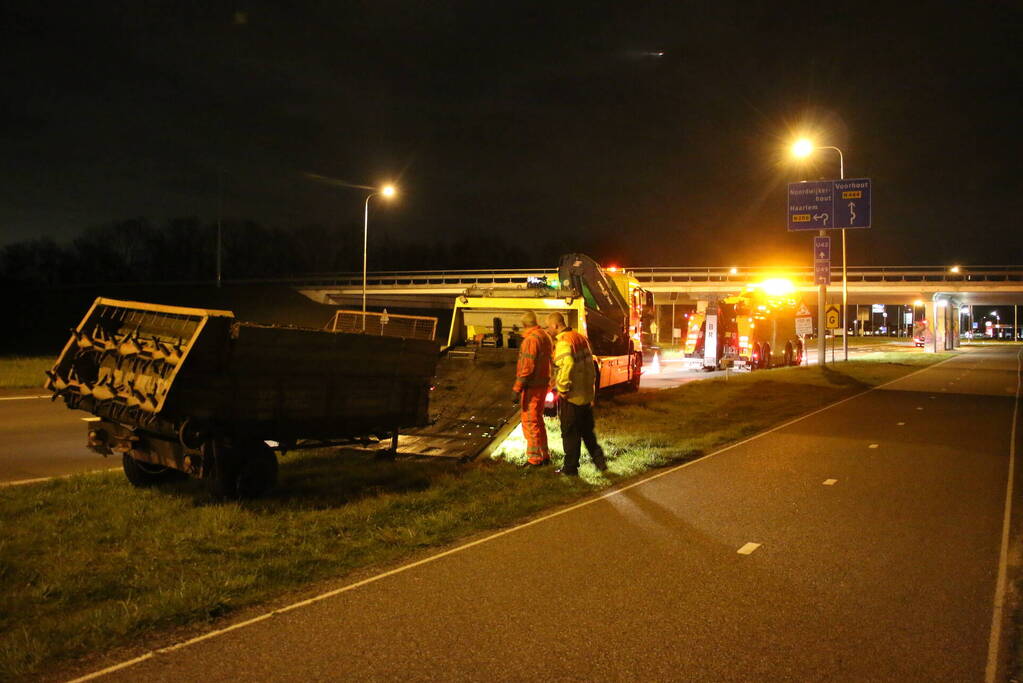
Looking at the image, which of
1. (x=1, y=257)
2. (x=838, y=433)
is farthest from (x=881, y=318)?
(x=838, y=433)

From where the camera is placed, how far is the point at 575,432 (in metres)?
9.88

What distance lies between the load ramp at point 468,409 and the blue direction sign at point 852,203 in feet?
54.9

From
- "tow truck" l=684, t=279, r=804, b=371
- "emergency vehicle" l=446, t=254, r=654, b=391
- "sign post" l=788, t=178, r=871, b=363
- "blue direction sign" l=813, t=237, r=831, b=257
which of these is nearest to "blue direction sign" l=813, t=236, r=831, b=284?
"blue direction sign" l=813, t=237, r=831, b=257

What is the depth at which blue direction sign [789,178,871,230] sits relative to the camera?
2573cm

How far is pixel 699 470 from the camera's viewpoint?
1012 centimetres

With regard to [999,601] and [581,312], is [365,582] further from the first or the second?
[581,312]

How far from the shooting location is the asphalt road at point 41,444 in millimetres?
9641

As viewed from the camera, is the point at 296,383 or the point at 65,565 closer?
the point at 65,565

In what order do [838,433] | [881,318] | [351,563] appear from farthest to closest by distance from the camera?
[881,318] → [838,433] → [351,563]

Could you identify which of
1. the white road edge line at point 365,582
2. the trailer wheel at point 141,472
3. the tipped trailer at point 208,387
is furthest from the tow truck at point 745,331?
the trailer wheel at point 141,472

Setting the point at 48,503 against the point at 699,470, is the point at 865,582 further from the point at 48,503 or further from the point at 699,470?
the point at 48,503

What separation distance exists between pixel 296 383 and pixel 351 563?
7.71 feet

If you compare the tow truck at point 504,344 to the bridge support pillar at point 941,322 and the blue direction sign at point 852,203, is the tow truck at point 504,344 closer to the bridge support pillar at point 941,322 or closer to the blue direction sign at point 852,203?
the blue direction sign at point 852,203

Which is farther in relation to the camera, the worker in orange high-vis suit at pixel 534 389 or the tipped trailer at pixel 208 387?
the worker in orange high-vis suit at pixel 534 389
